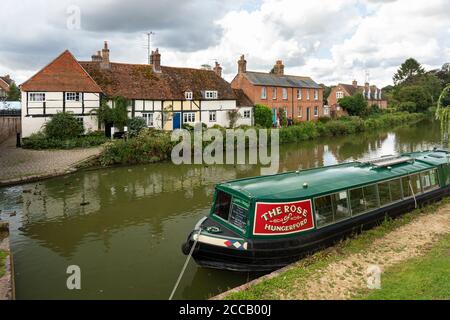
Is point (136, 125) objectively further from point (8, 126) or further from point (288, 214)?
point (288, 214)

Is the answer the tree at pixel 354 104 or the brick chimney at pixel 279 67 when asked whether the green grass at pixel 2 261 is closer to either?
the brick chimney at pixel 279 67

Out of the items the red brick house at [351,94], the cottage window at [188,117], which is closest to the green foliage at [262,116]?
the cottage window at [188,117]

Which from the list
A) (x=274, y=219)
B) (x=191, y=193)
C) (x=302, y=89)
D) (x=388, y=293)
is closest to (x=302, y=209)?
(x=274, y=219)

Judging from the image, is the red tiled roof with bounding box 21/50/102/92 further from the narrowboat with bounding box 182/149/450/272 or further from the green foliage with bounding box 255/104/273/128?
the narrowboat with bounding box 182/149/450/272

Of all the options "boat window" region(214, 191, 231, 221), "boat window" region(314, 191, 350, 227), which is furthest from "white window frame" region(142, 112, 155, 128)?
"boat window" region(314, 191, 350, 227)

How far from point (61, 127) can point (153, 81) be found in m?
8.82

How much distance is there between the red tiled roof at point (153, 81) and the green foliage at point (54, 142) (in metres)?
4.44

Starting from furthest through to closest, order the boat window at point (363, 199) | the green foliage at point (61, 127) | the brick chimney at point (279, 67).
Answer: the brick chimney at point (279, 67), the green foliage at point (61, 127), the boat window at point (363, 199)

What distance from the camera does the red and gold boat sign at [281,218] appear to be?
26.5 feet

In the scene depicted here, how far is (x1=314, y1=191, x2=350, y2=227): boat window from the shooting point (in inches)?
344

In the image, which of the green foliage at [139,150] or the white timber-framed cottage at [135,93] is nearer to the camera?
the green foliage at [139,150]

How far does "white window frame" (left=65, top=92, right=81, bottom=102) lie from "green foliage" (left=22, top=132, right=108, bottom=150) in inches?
121

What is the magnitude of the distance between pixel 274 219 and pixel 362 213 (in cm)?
293
